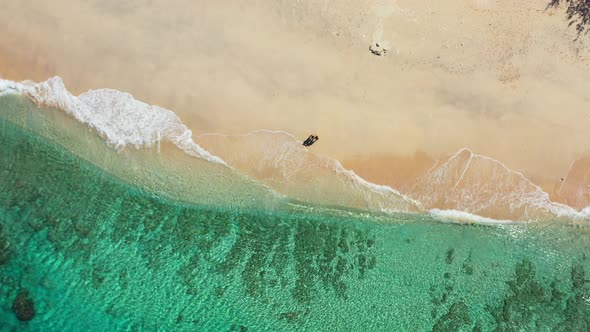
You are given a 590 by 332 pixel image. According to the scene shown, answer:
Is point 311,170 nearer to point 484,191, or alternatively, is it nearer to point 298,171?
point 298,171

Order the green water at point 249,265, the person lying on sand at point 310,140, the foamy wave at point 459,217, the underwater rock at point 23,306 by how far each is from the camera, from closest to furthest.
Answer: the underwater rock at point 23,306 < the green water at point 249,265 < the person lying on sand at point 310,140 < the foamy wave at point 459,217

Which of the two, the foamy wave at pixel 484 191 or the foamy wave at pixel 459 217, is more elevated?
the foamy wave at pixel 484 191

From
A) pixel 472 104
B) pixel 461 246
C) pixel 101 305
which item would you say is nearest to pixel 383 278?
pixel 461 246

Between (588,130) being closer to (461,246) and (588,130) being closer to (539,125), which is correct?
(539,125)

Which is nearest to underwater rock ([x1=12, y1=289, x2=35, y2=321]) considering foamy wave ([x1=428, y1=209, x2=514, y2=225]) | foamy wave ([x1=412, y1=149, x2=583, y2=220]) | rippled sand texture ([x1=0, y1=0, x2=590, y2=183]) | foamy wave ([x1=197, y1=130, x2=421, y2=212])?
rippled sand texture ([x1=0, y1=0, x2=590, y2=183])

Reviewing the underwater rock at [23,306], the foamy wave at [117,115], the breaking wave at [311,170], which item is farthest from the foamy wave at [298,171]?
the underwater rock at [23,306]

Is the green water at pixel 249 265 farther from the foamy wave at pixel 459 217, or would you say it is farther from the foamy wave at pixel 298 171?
the foamy wave at pixel 298 171
